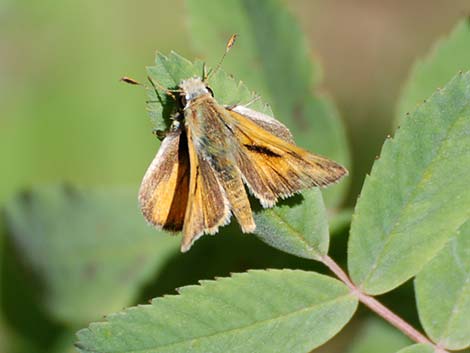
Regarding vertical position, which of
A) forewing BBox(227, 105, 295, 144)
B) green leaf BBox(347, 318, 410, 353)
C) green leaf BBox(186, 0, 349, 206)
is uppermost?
green leaf BBox(186, 0, 349, 206)

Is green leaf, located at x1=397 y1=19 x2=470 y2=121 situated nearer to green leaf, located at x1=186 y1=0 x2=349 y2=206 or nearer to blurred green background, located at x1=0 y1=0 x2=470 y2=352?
green leaf, located at x1=186 y1=0 x2=349 y2=206

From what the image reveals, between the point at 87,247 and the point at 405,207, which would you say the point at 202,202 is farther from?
the point at 87,247

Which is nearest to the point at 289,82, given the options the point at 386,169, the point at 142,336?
the point at 386,169

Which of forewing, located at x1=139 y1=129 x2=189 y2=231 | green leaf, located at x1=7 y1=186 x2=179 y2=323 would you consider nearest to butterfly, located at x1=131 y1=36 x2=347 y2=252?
forewing, located at x1=139 y1=129 x2=189 y2=231

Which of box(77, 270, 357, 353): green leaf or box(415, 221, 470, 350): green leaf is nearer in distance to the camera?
box(77, 270, 357, 353): green leaf

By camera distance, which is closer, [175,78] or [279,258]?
[175,78]

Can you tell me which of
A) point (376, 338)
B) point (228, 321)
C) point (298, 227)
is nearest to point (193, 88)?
point (298, 227)

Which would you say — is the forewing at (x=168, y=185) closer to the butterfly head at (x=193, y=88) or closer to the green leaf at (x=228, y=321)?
the butterfly head at (x=193, y=88)

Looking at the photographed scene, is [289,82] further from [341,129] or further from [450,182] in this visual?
[450,182]
